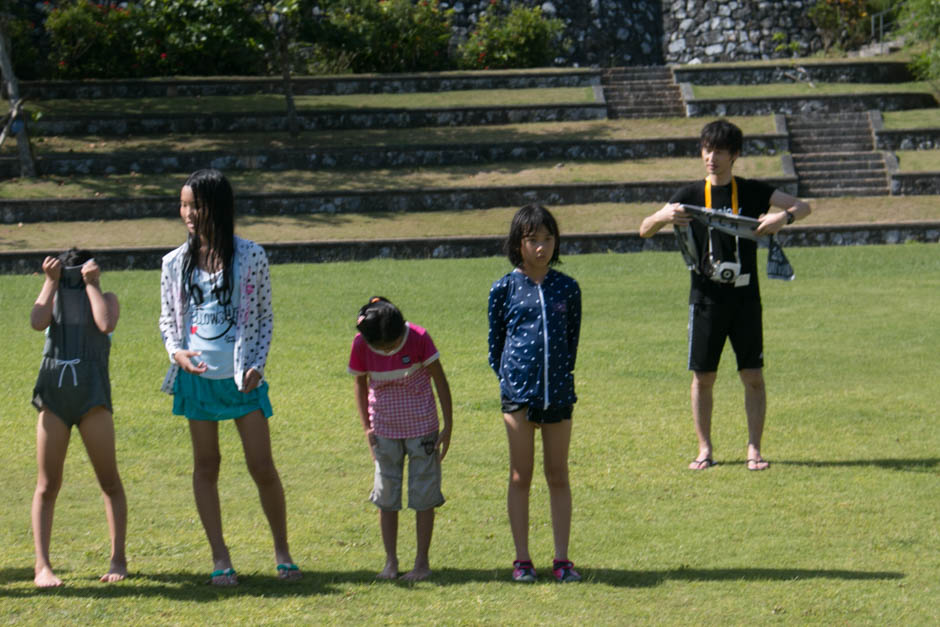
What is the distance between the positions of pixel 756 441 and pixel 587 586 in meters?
2.31

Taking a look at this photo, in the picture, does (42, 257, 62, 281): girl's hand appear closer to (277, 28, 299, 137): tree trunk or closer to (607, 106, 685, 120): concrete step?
(277, 28, 299, 137): tree trunk

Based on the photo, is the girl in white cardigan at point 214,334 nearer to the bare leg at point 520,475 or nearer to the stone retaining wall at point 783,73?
the bare leg at point 520,475

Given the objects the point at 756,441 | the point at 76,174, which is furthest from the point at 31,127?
the point at 756,441

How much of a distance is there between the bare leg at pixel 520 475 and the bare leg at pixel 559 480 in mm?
77

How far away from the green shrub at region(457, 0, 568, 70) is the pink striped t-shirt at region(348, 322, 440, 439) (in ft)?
77.9

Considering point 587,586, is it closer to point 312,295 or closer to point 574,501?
point 574,501

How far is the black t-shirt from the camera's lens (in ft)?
22.1

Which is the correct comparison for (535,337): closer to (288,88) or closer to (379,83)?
(288,88)

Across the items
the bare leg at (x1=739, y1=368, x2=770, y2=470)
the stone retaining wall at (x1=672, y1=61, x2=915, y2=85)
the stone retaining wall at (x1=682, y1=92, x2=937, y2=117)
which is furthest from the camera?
the stone retaining wall at (x1=672, y1=61, x2=915, y2=85)

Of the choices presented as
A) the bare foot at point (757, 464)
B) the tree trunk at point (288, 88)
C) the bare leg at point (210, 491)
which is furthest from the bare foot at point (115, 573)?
the tree trunk at point (288, 88)

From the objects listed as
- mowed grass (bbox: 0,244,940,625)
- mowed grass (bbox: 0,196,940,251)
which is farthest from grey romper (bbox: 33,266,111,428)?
mowed grass (bbox: 0,196,940,251)

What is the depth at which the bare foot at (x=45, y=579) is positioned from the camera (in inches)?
196

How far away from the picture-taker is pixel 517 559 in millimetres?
5074

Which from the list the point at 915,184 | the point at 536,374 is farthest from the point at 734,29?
the point at 536,374
